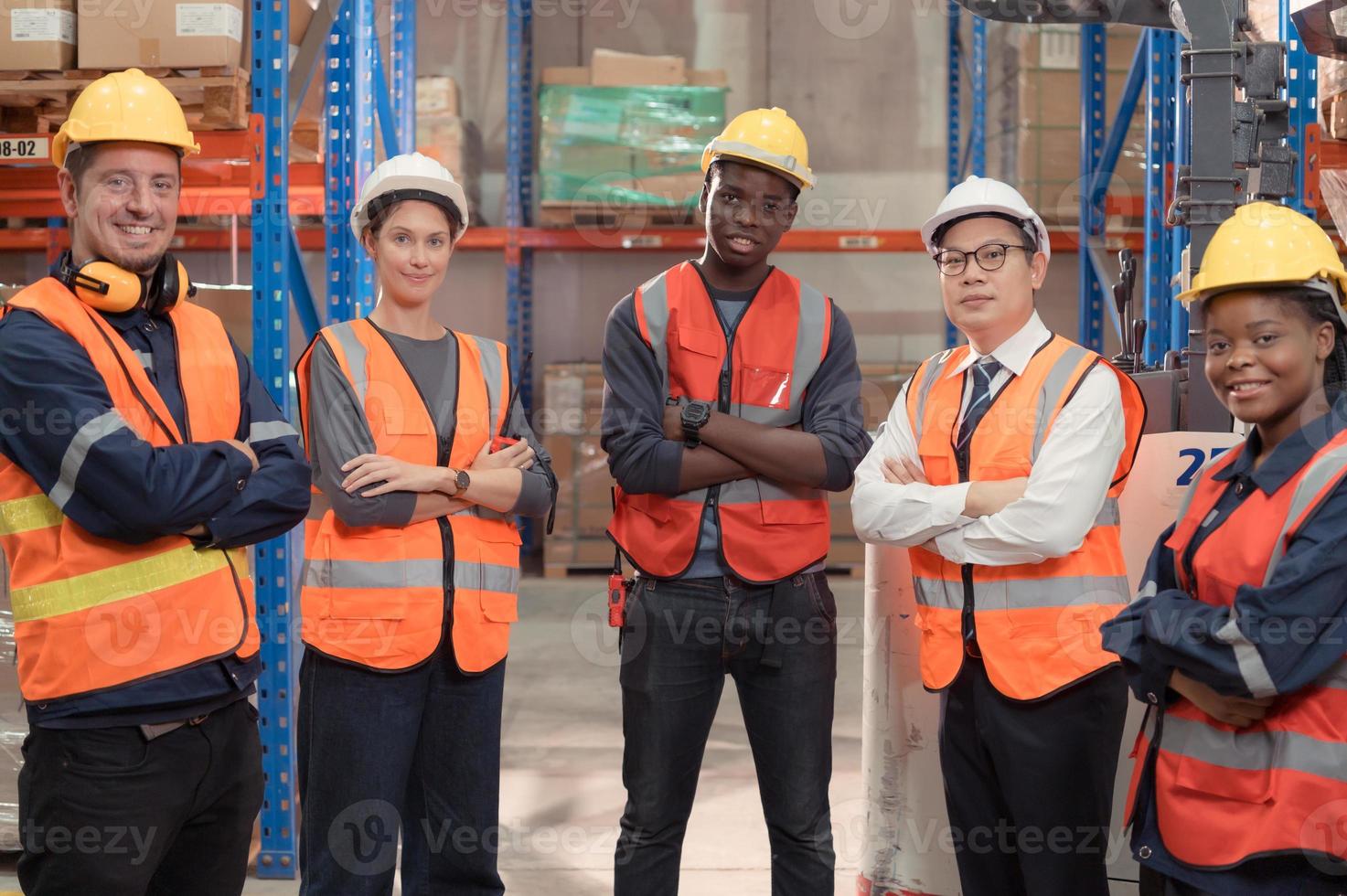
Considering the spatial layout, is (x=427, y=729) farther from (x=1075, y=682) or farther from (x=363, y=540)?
(x=1075, y=682)

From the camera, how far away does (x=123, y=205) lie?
8.26 ft

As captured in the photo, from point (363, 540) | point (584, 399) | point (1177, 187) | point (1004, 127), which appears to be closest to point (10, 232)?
point (584, 399)

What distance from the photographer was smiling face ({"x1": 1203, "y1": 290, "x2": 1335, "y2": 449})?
7.00 ft

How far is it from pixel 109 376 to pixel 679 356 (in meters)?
1.32

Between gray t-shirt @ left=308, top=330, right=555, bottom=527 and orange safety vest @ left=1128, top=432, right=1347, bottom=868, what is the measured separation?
1.55 meters

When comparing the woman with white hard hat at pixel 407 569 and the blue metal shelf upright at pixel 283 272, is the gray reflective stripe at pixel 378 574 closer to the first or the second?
the woman with white hard hat at pixel 407 569

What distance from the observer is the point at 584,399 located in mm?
10312

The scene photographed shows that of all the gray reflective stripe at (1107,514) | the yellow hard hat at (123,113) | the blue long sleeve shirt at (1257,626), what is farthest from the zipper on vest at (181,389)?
the gray reflective stripe at (1107,514)

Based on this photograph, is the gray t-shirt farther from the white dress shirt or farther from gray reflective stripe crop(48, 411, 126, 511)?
the white dress shirt

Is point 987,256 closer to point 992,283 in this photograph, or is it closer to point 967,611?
point 992,283

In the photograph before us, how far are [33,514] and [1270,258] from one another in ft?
7.74

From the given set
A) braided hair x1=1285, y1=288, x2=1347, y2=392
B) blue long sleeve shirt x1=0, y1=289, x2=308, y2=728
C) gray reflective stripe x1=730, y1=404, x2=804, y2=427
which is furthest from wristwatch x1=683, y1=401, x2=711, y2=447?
braided hair x1=1285, y1=288, x2=1347, y2=392

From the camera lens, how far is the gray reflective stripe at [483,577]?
2.93 metres

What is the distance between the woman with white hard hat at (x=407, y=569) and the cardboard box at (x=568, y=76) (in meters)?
7.60
